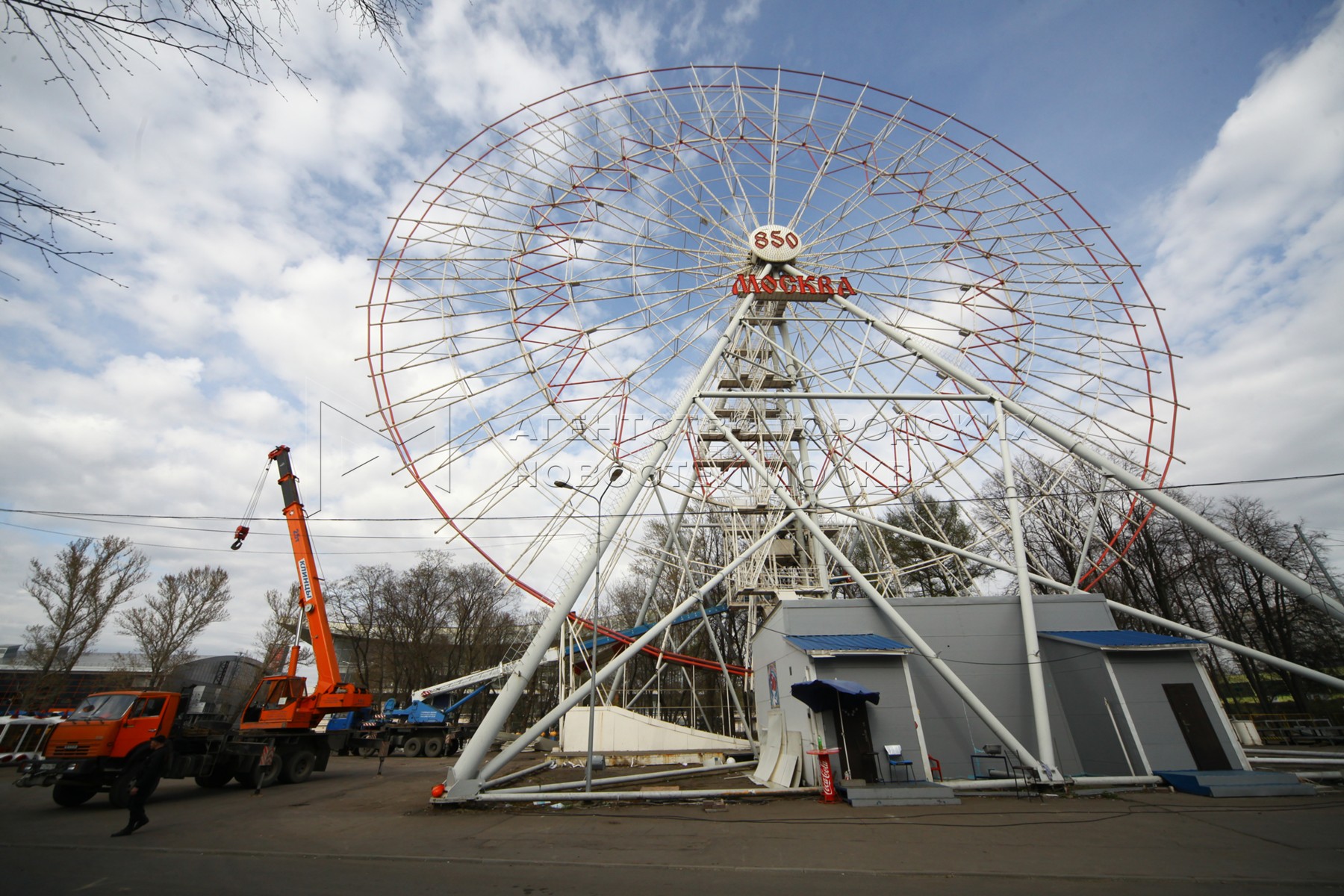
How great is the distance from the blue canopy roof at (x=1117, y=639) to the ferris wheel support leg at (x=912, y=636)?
271cm

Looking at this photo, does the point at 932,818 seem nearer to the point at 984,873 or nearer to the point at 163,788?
the point at 984,873

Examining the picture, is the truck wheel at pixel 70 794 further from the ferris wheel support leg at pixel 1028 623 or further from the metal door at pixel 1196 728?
the metal door at pixel 1196 728

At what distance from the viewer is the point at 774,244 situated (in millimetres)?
18547

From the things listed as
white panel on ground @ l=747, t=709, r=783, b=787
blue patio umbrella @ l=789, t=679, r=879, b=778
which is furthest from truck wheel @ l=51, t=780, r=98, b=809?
blue patio umbrella @ l=789, t=679, r=879, b=778

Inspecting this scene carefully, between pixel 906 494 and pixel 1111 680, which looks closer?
pixel 1111 680

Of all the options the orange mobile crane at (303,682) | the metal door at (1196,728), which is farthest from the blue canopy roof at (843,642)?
the orange mobile crane at (303,682)

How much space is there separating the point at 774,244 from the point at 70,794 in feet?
71.6

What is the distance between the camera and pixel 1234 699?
34.7 m

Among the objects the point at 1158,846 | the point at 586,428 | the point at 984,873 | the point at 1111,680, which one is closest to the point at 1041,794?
the point at 1111,680

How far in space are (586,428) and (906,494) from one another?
9.50 m

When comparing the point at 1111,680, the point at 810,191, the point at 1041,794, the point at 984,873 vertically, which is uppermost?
the point at 810,191

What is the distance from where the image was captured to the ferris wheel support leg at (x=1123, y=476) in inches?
462

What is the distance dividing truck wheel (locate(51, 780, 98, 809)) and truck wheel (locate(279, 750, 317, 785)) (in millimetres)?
4760

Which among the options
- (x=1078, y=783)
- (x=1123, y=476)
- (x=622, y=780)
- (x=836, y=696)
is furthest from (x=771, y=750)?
(x=1123, y=476)
